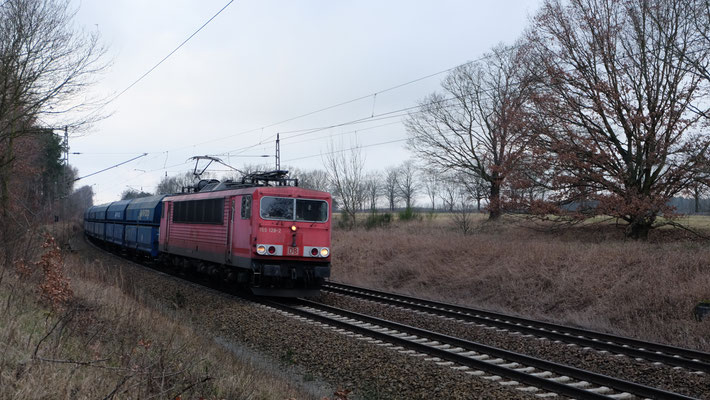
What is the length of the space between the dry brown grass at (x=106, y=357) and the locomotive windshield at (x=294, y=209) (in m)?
3.92

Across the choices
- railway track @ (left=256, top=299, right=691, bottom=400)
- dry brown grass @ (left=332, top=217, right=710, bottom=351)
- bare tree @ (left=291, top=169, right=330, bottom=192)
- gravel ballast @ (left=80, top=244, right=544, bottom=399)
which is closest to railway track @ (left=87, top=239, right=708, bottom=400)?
railway track @ (left=256, top=299, right=691, bottom=400)

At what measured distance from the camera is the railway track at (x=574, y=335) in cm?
905

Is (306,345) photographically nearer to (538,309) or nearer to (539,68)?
(538,309)

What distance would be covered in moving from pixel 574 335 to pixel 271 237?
7.39 metres

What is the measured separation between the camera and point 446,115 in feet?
126

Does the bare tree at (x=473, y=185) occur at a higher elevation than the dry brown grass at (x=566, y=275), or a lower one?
higher

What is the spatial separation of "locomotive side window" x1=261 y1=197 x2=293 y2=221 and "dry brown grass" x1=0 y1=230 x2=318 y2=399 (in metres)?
3.82

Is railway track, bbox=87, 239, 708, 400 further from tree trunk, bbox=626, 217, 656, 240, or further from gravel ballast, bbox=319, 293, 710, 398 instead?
tree trunk, bbox=626, 217, 656, 240

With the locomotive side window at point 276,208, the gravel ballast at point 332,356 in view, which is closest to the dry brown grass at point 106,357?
the gravel ballast at point 332,356

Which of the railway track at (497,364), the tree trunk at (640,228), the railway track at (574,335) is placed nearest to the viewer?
the railway track at (497,364)

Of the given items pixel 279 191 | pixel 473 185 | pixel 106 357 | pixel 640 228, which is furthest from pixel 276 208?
pixel 473 185

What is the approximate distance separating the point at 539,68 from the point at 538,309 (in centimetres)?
1168

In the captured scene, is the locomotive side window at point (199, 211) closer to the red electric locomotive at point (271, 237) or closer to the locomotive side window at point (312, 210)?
the red electric locomotive at point (271, 237)

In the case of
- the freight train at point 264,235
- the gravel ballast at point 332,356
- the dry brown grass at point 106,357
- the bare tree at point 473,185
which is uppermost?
the bare tree at point 473,185
